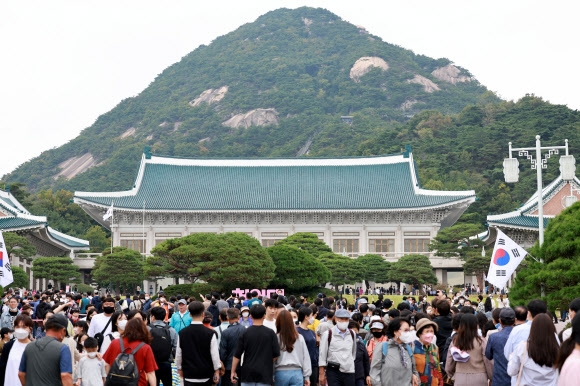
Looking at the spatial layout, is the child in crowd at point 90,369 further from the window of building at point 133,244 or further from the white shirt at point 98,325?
the window of building at point 133,244

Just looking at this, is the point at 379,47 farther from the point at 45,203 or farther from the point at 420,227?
the point at 420,227

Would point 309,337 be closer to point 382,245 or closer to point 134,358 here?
point 134,358

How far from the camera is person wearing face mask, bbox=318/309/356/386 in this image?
36.9ft

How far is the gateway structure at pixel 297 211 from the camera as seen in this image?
2420 inches

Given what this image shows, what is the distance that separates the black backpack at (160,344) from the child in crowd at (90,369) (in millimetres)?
1430

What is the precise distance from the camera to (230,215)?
62.4 metres

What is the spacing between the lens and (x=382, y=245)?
62688 mm

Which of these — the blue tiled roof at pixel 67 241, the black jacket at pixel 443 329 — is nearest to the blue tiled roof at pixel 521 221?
the blue tiled roof at pixel 67 241

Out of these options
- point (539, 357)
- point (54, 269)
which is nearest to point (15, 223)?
point (54, 269)

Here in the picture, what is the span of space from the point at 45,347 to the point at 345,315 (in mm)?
3684

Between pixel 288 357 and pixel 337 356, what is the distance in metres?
0.99

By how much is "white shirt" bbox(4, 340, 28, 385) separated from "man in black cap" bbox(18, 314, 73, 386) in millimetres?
538

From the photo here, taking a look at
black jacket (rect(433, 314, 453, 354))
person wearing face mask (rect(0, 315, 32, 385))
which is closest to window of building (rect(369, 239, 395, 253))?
black jacket (rect(433, 314, 453, 354))

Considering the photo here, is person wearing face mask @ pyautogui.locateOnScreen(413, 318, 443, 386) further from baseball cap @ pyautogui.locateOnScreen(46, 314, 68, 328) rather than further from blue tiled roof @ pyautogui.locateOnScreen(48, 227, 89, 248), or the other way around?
blue tiled roof @ pyautogui.locateOnScreen(48, 227, 89, 248)
